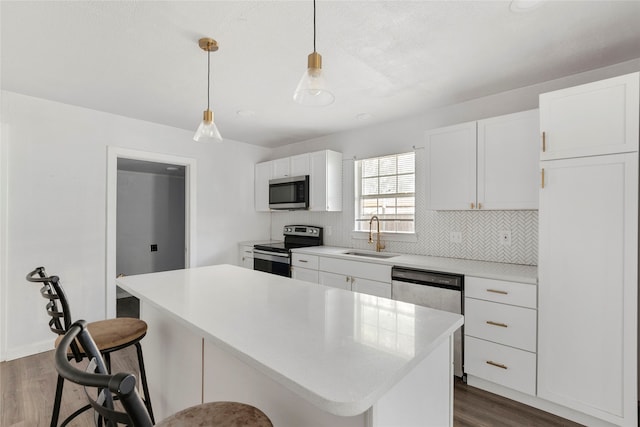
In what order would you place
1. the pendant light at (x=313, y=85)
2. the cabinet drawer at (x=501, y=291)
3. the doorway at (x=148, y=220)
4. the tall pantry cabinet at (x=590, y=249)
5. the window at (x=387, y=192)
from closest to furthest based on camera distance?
the pendant light at (x=313, y=85) → the tall pantry cabinet at (x=590, y=249) → the cabinet drawer at (x=501, y=291) → the window at (x=387, y=192) → the doorway at (x=148, y=220)

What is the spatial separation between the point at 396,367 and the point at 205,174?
3983 millimetres

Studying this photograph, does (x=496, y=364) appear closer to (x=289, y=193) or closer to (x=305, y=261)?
(x=305, y=261)

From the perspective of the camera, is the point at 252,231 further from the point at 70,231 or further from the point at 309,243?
the point at 70,231

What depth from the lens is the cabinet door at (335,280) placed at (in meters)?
3.29

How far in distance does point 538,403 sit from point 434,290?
987 millimetres

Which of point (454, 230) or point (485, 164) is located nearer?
point (485, 164)

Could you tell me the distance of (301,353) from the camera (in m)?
0.99

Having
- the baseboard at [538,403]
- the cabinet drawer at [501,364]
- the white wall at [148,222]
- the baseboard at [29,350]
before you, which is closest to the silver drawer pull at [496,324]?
the cabinet drawer at [501,364]

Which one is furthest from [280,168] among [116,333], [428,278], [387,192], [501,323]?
[501,323]

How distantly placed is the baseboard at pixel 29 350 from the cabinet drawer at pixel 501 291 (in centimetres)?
389

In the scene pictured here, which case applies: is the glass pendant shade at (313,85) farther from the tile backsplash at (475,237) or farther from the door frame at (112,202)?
the door frame at (112,202)

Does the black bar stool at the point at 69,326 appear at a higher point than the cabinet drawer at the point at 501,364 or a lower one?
higher

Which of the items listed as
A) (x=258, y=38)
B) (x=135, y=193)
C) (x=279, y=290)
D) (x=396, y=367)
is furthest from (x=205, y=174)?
(x=396, y=367)

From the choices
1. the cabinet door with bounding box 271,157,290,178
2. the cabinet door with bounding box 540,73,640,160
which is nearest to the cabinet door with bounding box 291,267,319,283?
the cabinet door with bounding box 271,157,290,178
